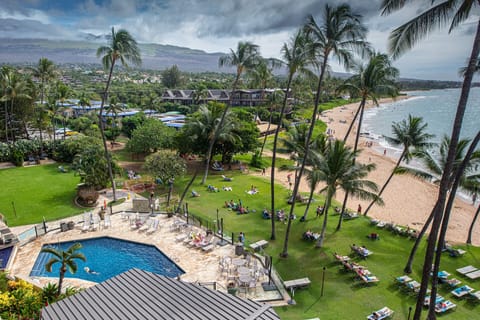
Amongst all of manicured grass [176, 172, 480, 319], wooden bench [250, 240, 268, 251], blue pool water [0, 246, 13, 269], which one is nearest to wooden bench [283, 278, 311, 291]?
manicured grass [176, 172, 480, 319]

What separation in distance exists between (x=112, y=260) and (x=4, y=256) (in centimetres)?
539

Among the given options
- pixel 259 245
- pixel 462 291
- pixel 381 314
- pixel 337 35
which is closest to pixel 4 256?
pixel 259 245

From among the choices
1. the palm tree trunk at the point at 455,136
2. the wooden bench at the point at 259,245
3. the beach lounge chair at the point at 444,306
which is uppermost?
the palm tree trunk at the point at 455,136

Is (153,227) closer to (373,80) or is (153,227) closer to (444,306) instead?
(444,306)

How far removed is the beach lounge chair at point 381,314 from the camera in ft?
38.8

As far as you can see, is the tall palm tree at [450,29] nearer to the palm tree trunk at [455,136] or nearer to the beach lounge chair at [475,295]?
the palm tree trunk at [455,136]

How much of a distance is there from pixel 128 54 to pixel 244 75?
8145 mm

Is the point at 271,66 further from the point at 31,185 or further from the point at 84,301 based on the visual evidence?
the point at 31,185

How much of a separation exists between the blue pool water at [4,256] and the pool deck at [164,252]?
357 mm

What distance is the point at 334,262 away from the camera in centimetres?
1622

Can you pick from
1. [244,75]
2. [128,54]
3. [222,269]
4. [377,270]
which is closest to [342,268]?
[377,270]

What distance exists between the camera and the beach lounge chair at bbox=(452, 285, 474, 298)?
13307 millimetres

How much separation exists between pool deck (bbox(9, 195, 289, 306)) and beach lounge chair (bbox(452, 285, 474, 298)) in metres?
7.32

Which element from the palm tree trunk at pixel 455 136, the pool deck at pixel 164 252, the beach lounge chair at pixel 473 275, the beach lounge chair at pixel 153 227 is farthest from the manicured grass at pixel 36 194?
the beach lounge chair at pixel 473 275
